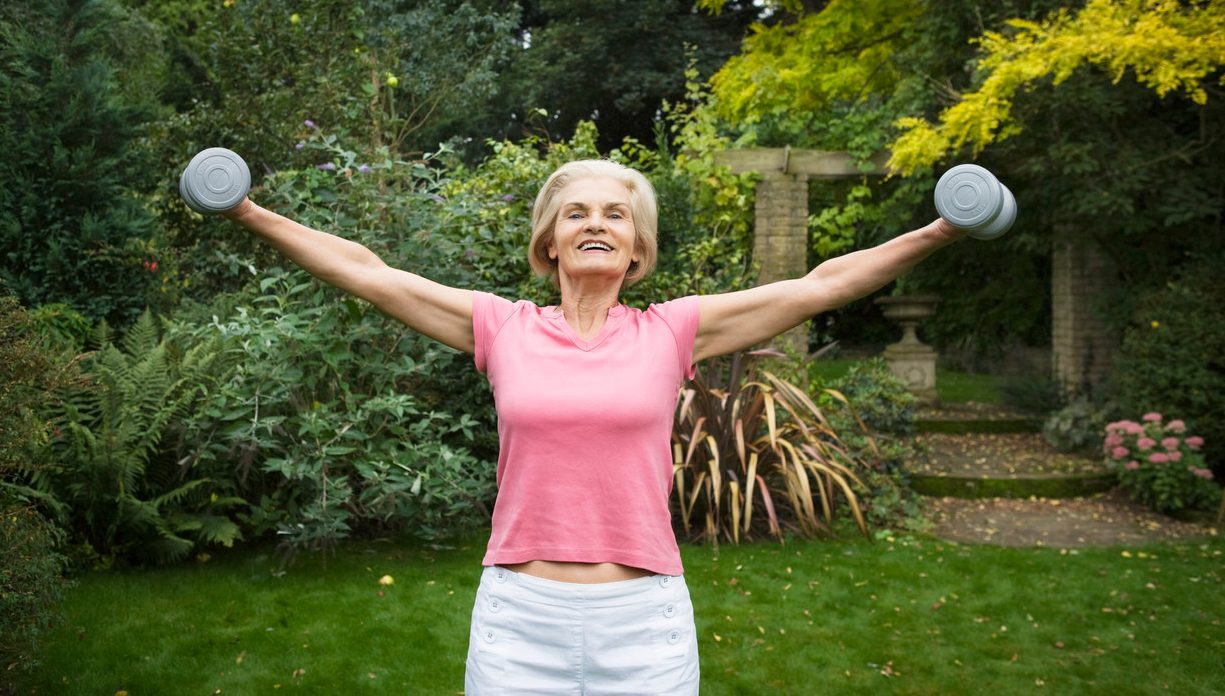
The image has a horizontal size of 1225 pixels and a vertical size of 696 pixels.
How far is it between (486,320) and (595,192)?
1.03 ft

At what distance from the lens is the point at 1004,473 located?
712 centimetres

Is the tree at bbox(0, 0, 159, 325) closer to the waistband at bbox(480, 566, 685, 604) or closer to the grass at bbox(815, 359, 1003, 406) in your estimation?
the waistband at bbox(480, 566, 685, 604)

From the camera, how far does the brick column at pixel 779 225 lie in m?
8.55

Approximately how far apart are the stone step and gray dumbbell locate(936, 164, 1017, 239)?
16.8ft

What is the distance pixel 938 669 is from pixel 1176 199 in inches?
174

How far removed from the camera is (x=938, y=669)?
149 inches

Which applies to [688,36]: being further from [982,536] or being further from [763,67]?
[982,536]

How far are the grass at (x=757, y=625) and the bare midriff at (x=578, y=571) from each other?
1.99 metres

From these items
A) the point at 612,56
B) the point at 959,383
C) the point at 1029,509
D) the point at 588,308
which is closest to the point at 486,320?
the point at 588,308

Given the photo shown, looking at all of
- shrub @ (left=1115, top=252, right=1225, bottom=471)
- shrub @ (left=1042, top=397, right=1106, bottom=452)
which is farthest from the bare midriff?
shrub @ (left=1042, top=397, right=1106, bottom=452)

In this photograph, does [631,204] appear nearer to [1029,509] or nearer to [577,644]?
[577,644]

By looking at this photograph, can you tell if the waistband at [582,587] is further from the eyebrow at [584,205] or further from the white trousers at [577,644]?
the eyebrow at [584,205]

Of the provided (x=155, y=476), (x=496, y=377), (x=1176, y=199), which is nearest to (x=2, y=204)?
(x=155, y=476)

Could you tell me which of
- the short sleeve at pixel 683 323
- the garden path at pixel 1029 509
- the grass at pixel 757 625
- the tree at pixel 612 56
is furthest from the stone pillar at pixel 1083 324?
the tree at pixel 612 56
